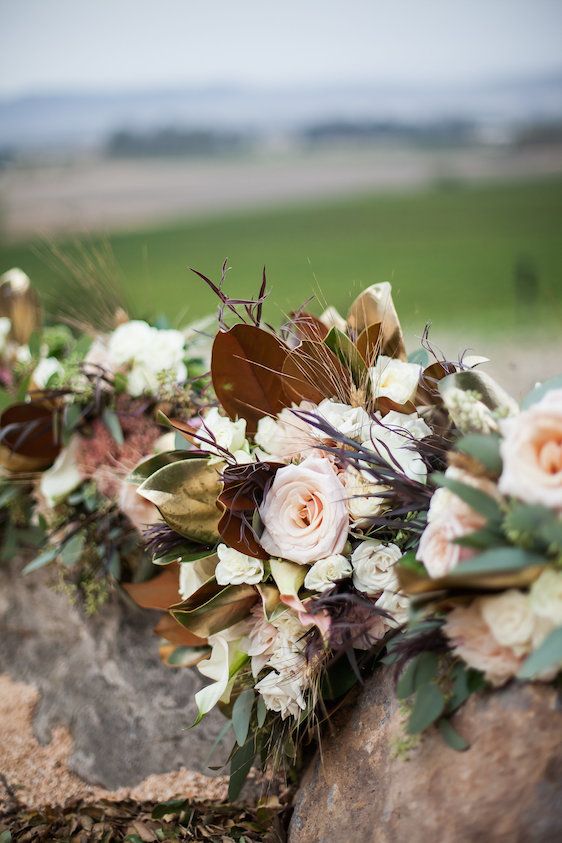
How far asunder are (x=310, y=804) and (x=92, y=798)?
0.52 m

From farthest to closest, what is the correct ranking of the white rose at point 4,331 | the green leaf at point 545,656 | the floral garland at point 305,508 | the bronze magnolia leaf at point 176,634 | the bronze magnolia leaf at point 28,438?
the white rose at point 4,331 → the bronze magnolia leaf at point 28,438 → the bronze magnolia leaf at point 176,634 → the floral garland at point 305,508 → the green leaf at point 545,656

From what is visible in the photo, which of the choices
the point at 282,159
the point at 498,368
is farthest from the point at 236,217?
the point at 498,368

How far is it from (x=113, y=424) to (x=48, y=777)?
692mm

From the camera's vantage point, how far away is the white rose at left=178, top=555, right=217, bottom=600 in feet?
3.69

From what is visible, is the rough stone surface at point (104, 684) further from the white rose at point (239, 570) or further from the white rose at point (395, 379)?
the white rose at point (395, 379)

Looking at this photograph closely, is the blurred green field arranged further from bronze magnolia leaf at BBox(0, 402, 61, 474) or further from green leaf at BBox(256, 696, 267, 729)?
green leaf at BBox(256, 696, 267, 729)

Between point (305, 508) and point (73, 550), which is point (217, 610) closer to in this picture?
point (305, 508)

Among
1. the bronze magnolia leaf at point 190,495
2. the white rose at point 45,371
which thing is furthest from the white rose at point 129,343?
the bronze magnolia leaf at point 190,495

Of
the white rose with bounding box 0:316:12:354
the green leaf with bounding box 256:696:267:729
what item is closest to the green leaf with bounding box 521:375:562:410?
the green leaf with bounding box 256:696:267:729

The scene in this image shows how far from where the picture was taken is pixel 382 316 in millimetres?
1220

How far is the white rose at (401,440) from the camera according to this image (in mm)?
963

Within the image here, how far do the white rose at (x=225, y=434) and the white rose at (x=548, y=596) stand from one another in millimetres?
513

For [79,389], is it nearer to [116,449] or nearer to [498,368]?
[116,449]

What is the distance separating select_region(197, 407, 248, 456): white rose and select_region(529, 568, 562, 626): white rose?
51 centimetres
